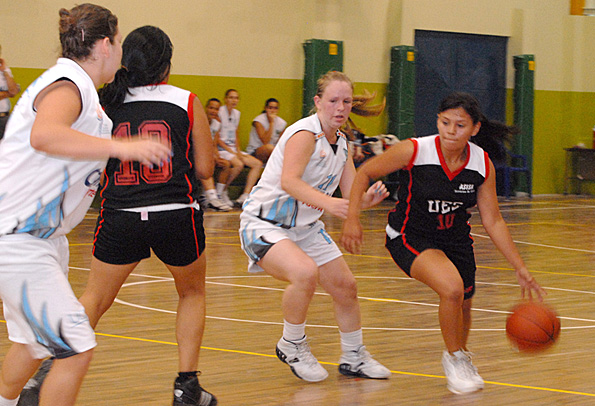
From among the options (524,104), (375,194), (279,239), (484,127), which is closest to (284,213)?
A: (279,239)

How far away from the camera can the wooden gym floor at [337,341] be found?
363 cm

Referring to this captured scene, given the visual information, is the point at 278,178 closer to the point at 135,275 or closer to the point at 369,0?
the point at 135,275

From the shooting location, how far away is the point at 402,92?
1319 centimetres

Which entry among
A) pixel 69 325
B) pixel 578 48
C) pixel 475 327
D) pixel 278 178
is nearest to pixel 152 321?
pixel 278 178

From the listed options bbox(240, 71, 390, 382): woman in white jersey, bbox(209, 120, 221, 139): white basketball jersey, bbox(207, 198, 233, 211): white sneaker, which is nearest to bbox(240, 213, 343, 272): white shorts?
bbox(240, 71, 390, 382): woman in white jersey

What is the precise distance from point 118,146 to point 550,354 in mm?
2909

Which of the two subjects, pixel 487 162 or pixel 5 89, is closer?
pixel 487 162

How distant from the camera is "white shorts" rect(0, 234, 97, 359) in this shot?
2393mm

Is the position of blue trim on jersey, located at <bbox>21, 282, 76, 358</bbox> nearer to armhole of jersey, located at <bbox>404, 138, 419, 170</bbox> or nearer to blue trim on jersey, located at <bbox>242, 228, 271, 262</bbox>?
blue trim on jersey, located at <bbox>242, 228, 271, 262</bbox>

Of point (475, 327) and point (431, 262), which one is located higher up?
point (431, 262)

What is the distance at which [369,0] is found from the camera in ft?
43.2

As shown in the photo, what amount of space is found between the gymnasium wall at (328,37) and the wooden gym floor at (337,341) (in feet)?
14.0

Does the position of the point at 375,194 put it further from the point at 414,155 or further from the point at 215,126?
the point at 215,126

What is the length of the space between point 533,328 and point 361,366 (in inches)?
31.3
